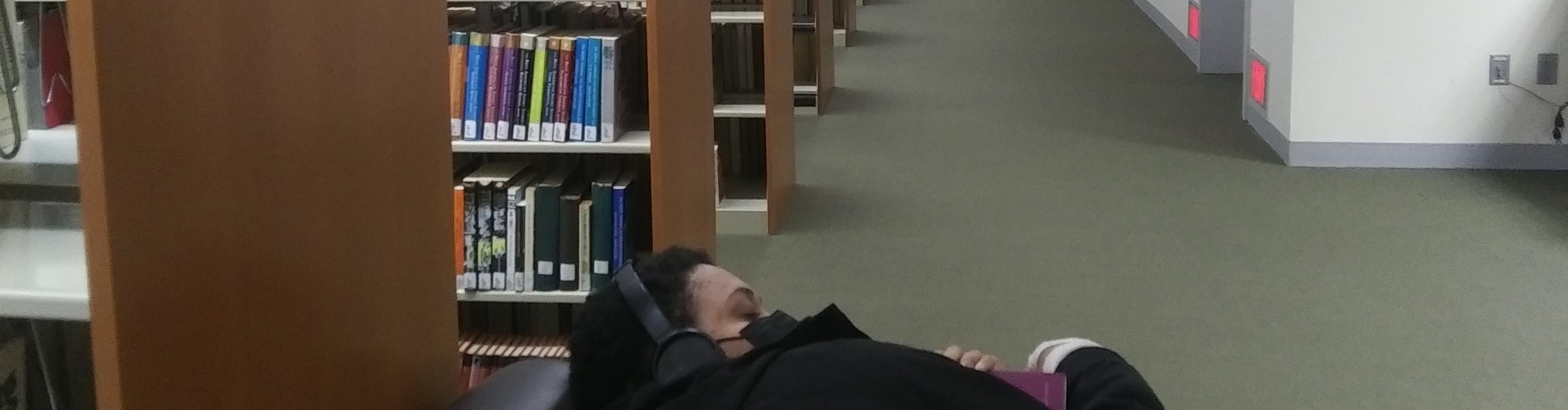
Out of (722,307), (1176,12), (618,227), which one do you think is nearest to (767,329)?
(722,307)

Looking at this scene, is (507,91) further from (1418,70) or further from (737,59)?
(1418,70)

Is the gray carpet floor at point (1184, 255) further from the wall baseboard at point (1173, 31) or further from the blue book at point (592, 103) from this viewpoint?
the wall baseboard at point (1173, 31)

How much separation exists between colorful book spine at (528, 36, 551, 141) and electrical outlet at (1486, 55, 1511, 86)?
3.43 meters

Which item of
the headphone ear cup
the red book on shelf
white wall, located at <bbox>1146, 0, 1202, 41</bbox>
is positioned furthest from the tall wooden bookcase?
white wall, located at <bbox>1146, 0, 1202, 41</bbox>

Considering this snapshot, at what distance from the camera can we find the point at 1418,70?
4.80 meters

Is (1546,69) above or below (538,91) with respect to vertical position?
below

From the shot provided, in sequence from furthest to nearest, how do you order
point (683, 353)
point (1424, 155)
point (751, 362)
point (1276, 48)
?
1. point (1276, 48)
2. point (1424, 155)
3. point (683, 353)
4. point (751, 362)

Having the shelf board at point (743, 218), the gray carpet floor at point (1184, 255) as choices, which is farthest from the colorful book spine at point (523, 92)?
the shelf board at point (743, 218)

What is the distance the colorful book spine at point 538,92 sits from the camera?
2.65m

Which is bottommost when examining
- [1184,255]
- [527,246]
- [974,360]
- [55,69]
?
[1184,255]

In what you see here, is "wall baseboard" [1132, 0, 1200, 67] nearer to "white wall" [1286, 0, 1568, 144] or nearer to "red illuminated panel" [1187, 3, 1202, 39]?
"red illuminated panel" [1187, 3, 1202, 39]

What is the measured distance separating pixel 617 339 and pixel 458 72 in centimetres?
126

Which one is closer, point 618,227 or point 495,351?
Result: point 618,227

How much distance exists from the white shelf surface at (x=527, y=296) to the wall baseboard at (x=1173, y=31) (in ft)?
17.1
